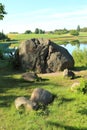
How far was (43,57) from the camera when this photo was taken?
2298 centimetres

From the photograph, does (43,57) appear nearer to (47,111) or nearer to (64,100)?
(64,100)

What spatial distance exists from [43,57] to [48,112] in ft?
34.0

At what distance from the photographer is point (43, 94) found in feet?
46.4

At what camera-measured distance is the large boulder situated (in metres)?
22.5

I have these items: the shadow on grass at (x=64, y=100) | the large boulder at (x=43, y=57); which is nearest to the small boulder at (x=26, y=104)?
the shadow on grass at (x=64, y=100)

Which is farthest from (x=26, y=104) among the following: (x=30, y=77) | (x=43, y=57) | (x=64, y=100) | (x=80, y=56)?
(x=80, y=56)

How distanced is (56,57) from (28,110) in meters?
10.1

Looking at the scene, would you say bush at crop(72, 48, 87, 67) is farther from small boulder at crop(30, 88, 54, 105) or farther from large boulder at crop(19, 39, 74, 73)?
small boulder at crop(30, 88, 54, 105)

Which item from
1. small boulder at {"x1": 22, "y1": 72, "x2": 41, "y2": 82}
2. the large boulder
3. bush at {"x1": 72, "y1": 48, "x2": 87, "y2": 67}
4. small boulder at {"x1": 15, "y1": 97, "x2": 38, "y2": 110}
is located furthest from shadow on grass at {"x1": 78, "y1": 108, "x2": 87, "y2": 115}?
bush at {"x1": 72, "y1": 48, "x2": 87, "y2": 67}

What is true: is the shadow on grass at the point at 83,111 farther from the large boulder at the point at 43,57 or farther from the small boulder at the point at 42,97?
the large boulder at the point at 43,57

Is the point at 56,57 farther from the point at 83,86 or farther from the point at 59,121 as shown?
the point at 59,121

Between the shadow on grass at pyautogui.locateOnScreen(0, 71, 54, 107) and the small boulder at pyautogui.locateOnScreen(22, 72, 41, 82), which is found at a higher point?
the small boulder at pyautogui.locateOnScreen(22, 72, 41, 82)

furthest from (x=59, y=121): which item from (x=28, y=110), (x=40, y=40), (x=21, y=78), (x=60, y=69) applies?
(x=40, y=40)

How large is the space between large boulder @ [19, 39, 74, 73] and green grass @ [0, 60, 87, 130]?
16.8 feet
